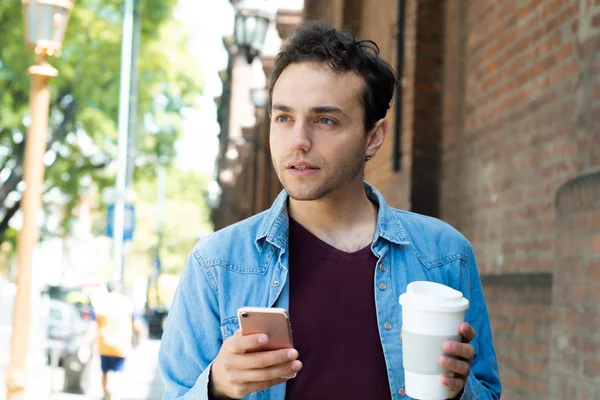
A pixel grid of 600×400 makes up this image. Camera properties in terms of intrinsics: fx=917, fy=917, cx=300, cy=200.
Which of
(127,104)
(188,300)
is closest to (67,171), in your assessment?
(127,104)

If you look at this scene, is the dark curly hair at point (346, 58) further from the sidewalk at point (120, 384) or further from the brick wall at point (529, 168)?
the sidewalk at point (120, 384)

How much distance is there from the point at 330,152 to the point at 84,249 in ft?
74.3

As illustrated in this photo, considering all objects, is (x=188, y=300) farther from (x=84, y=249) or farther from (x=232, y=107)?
(x=232, y=107)

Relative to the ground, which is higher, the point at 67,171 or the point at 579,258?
the point at 67,171

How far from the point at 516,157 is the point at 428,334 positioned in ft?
12.7

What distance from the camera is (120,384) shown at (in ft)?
46.0

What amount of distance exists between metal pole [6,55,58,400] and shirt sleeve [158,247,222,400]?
5.28 m


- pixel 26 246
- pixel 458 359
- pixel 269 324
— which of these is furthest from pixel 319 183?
pixel 26 246

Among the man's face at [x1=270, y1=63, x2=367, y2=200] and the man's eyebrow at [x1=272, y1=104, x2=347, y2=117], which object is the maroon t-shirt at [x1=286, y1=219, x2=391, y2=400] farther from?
the man's eyebrow at [x1=272, y1=104, x2=347, y2=117]

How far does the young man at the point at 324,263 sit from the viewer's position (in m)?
2.44

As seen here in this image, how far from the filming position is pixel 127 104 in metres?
21.5

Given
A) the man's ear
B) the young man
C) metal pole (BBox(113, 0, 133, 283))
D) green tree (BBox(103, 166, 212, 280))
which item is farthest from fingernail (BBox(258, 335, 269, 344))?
green tree (BBox(103, 166, 212, 280))

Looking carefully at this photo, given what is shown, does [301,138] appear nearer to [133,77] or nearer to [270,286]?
[270,286]

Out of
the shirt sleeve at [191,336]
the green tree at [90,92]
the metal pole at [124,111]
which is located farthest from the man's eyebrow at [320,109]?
the green tree at [90,92]
